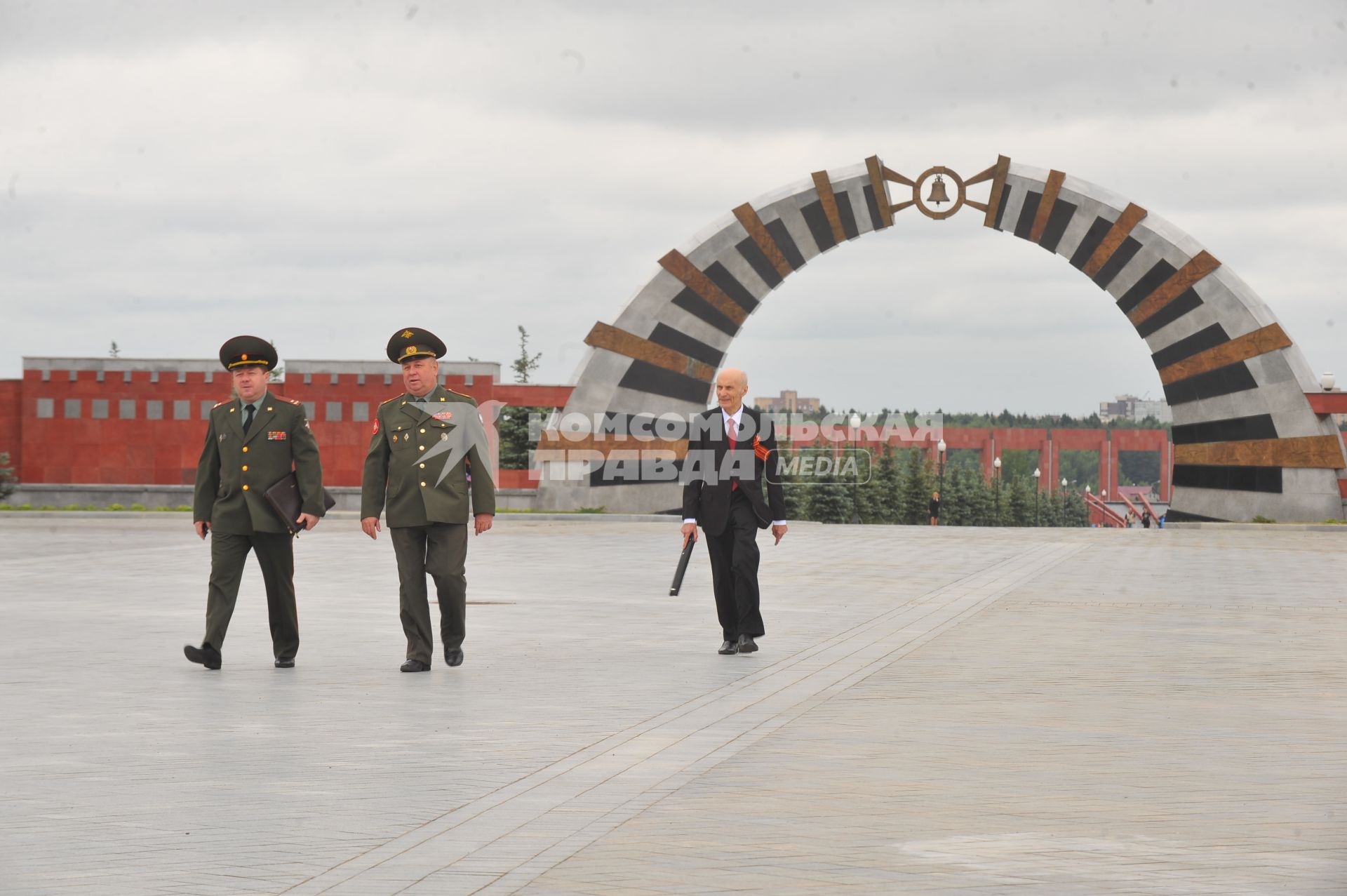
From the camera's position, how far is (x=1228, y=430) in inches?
1352

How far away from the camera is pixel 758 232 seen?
3450 centimetres

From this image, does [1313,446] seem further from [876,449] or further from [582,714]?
[876,449]

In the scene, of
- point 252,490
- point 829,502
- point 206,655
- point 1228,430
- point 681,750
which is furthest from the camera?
point 829,502

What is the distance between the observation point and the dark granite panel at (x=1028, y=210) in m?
34.0

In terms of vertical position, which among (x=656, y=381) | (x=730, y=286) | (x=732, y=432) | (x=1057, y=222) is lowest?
(x=732, y=432)

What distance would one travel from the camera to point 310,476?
34.5 feet

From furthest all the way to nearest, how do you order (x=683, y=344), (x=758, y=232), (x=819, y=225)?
(x=683, y=344) → (x=819, y=225) → (x=758, y=232)

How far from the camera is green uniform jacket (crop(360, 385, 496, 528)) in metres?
10.5

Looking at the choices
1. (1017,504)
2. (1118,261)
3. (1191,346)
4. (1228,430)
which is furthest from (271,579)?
(1017,504)

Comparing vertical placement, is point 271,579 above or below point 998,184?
below

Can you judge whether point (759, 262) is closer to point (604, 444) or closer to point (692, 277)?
point (692, 277)

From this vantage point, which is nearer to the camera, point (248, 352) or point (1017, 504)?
point (248, 352)

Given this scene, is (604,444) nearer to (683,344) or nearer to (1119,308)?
(683,344)

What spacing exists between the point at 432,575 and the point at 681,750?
11.0 feet
